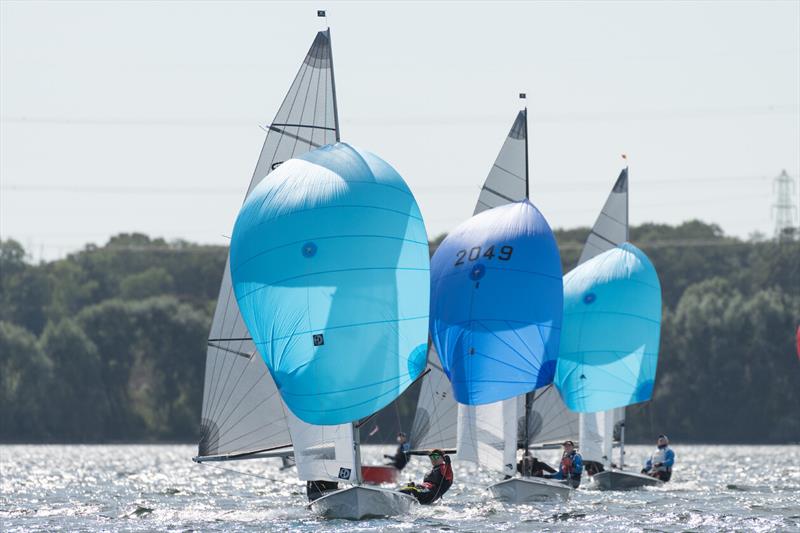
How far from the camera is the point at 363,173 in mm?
34125

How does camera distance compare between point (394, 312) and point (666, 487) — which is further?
point (666, 487)

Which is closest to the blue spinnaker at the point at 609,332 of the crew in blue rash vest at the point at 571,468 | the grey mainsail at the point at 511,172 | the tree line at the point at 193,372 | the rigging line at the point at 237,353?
the crew in blue rash vest at the point at 571,468

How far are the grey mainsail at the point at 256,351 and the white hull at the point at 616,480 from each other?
12.0m

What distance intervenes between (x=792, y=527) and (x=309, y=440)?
32.3 ft

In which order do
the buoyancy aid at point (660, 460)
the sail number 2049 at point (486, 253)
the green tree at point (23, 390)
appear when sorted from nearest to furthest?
the sail number 2049 at point (486, 253)
the buoyancy aid at point (660, 460)
the green tree at point (23, 390)

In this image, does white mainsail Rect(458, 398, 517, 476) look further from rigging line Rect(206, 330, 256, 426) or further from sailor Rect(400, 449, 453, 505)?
rigging line Rect(206, 330, 256, 426)

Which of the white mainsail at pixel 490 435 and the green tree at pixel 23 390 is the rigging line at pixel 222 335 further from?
the green tree at pixel 23 390

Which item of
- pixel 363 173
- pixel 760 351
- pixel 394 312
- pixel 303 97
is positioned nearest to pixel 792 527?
pixel 394 312

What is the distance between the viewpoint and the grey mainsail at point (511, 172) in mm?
43875

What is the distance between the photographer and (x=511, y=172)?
1732 inches

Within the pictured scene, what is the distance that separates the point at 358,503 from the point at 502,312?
261 inches

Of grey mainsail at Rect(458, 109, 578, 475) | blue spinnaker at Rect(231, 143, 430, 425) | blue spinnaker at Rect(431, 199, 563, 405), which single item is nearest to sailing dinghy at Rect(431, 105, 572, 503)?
blue spinnaker at Rect(431, 199, 563, 405)

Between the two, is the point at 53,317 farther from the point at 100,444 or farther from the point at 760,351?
the point at 760,351

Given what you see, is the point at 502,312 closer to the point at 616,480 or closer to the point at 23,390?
the point at 616,480
